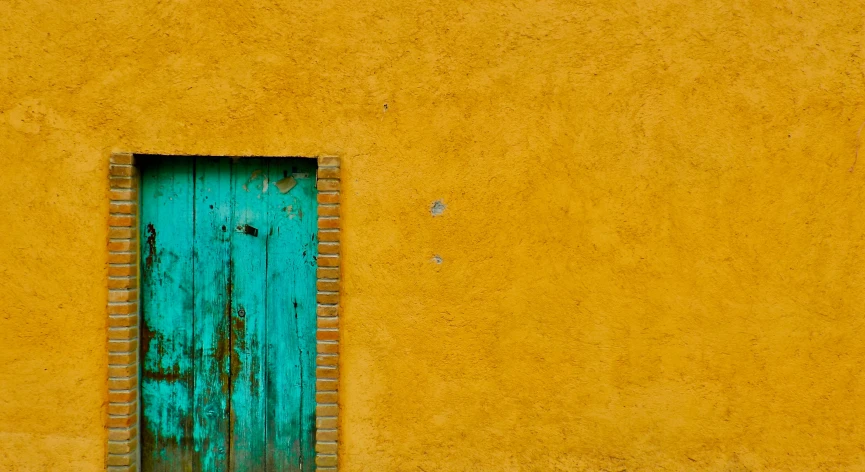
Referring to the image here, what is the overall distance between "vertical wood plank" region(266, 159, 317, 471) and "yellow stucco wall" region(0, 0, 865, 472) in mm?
221

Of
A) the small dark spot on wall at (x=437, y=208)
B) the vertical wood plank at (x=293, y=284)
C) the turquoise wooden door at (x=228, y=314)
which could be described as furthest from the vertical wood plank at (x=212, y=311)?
the small dark spot on wall at (x=437, y=208)

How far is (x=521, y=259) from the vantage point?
3.40 m

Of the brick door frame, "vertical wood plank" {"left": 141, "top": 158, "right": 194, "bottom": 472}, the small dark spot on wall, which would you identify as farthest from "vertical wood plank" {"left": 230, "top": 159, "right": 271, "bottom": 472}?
the small dark spot on wall

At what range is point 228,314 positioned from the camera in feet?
11.5

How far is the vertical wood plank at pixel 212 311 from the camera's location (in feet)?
11.5

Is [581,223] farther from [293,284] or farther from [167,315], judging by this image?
[167,315]

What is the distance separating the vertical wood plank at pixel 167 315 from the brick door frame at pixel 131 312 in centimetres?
10

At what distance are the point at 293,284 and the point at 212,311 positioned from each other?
17.8 inches

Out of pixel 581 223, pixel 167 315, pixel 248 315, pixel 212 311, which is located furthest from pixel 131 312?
pixel 581 223

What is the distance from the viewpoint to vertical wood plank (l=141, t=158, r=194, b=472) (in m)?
3.49

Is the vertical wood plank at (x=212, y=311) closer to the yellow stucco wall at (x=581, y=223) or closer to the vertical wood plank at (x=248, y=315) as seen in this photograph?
the vertical wood plank at (x=248, y=315)

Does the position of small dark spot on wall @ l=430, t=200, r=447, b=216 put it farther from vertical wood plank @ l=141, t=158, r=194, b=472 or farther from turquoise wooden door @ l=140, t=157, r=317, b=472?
vertical wood plank @ l=141, t=158, r=194, b=472

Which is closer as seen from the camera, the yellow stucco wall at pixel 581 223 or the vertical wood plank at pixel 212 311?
the yellow stucco wall at pixel 581 223

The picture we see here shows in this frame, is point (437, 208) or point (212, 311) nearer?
point (437, 208)
